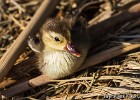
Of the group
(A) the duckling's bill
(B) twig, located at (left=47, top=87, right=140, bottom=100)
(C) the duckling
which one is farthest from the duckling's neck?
(B) twig, located at (left=47, top=87, right=140, bottom=100)

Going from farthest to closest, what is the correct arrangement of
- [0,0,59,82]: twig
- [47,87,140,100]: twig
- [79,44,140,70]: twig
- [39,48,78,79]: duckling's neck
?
1. [79,44,140,70]: twig
2. [39,48,78,79]: duckling's neck
3. [0,0,59,82]: twig
4. [47,87,140,100]: twig

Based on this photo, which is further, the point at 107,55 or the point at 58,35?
the point at 107,55

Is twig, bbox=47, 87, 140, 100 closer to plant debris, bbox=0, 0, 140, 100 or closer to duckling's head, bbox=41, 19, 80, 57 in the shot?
plant debris, bbox=0, 0, 140, 100

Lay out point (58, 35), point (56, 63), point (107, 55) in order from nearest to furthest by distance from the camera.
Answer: point (58, 35), point (56, 63), point (107, 55)

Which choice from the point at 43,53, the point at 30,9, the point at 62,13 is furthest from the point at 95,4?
the point at 43,53

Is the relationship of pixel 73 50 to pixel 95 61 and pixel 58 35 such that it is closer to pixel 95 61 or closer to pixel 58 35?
pixel 58 35

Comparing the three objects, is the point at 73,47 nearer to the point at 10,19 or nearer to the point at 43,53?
the point at 43,53

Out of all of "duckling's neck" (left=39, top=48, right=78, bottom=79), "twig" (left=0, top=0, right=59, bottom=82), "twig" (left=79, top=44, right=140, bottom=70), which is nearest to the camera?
"twig" (left=0, top=0, right=59, bottom=82)

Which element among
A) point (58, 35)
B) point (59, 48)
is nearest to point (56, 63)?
point (59, 48)
